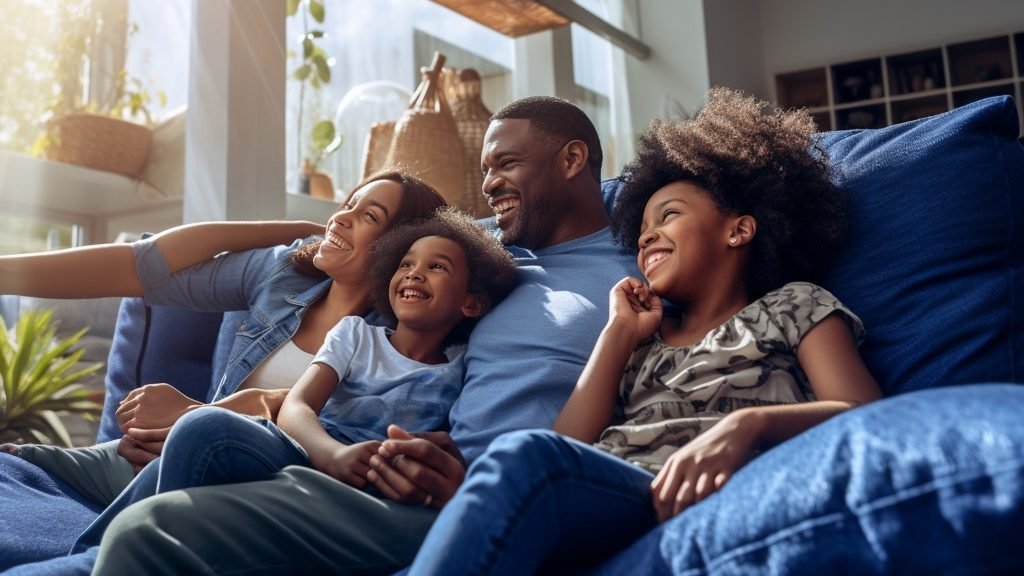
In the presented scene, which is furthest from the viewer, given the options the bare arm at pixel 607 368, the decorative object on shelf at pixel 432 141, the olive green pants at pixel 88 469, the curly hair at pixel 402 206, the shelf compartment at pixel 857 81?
the shelf compartment at pixel 857 81

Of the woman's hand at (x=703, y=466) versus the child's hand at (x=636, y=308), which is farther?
the child's hand at (x=636, y=308)

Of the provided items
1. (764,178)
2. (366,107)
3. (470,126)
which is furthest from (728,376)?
(366,107)

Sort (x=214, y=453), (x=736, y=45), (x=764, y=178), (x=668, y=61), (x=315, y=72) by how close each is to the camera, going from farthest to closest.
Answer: (x=736, y=45) < (x=668, y=61) < (x=315, y=72) < (x=764, y=178) < (x=214, y=453)

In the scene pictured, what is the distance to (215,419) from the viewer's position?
3.49ft

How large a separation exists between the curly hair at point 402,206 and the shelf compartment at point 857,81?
4.81 meters

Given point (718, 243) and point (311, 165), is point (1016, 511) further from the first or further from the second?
point (311, 165)

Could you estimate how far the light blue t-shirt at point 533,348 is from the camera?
131 centimetres

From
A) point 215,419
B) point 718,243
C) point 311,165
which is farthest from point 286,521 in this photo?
point 311,165

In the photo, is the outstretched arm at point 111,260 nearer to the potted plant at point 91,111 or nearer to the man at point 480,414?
the man at point 480,414

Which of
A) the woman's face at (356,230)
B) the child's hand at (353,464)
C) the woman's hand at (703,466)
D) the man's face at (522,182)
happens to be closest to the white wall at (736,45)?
the man's face at (522,182)

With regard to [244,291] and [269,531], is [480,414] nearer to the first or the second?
[269,531]

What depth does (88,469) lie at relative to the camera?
157 cm

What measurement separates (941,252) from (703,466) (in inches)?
20.8

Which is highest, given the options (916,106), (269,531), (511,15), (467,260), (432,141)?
(916,106)
